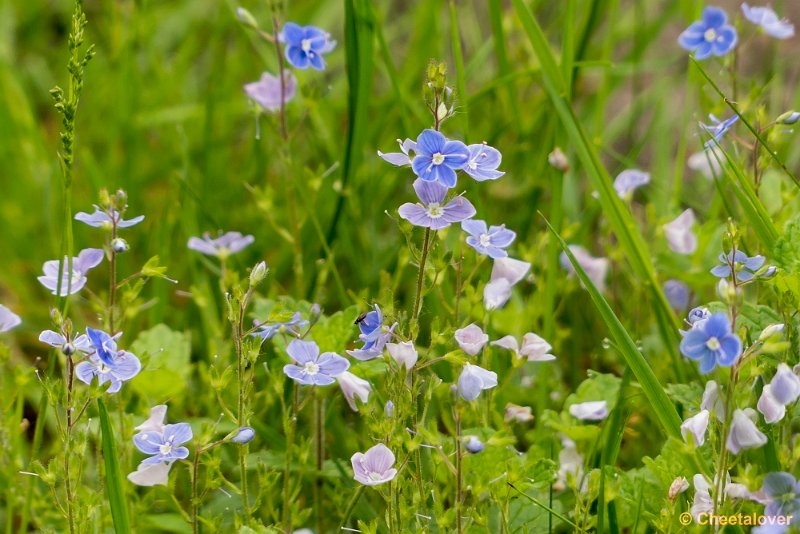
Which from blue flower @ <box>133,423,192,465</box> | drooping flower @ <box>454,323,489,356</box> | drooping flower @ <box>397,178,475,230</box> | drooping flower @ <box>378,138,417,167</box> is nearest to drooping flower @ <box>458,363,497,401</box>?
drooping flower @ <box>454,323,489,356</box>

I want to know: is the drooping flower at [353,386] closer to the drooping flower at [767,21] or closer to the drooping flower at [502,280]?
the drooping flower at [502,280]

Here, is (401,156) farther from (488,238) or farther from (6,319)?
(6,319)

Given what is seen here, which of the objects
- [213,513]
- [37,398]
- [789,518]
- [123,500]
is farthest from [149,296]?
[789,518]

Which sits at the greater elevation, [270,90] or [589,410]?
[270,90]

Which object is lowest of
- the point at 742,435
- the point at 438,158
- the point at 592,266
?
the point at 742,435

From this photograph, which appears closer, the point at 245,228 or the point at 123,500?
the point at 123,500

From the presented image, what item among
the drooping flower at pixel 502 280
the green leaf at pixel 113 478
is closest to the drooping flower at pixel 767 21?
the drooping flower at pixel 502 280

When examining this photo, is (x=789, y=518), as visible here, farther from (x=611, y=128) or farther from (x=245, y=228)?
(x=611, y=128)

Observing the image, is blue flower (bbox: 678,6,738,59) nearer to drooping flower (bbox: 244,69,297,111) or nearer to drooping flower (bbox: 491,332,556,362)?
drooping flower (bbox: 491,332,556,362)

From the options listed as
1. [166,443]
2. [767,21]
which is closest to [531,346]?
[166,443]
